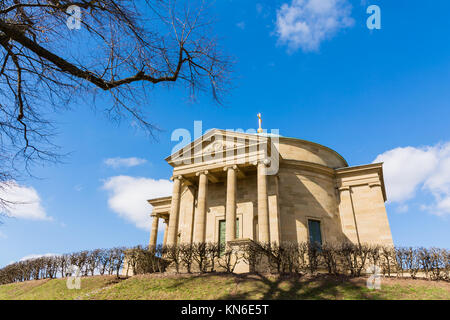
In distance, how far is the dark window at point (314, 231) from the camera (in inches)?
973

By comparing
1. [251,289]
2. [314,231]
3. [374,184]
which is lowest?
[251,289]

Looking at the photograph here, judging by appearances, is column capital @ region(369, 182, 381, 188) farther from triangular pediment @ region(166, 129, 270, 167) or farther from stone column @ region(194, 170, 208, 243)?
stone column @ region(194, 170, 208, 243)

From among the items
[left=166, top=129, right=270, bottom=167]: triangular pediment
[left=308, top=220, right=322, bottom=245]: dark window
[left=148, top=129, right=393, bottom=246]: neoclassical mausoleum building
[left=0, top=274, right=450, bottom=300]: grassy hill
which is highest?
[left=166, top=129, right=270, bottom=167]: triangular pediment

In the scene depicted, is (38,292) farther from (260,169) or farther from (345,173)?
(345,173)

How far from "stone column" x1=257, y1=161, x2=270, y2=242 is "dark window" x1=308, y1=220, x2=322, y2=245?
212 inches

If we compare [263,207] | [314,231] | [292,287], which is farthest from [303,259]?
[314,231]

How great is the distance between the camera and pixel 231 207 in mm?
22375

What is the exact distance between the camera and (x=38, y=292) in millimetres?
18641

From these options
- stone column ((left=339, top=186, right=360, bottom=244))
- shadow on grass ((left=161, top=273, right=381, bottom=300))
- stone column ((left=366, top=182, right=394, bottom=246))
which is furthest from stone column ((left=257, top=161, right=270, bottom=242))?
stone column ((left=366, top=182, right=394, bottom=246))

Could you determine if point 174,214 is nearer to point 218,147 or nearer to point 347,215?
point 218,147

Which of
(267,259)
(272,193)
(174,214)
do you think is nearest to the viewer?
(267,259)

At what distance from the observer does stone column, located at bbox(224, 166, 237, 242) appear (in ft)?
69.5

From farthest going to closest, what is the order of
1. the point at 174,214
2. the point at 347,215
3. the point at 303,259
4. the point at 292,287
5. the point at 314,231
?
the point at 347,215, the point at 314,231, the point at 174,214, the point at 303,259, the point at 292,287

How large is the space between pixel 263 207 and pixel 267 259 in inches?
146
